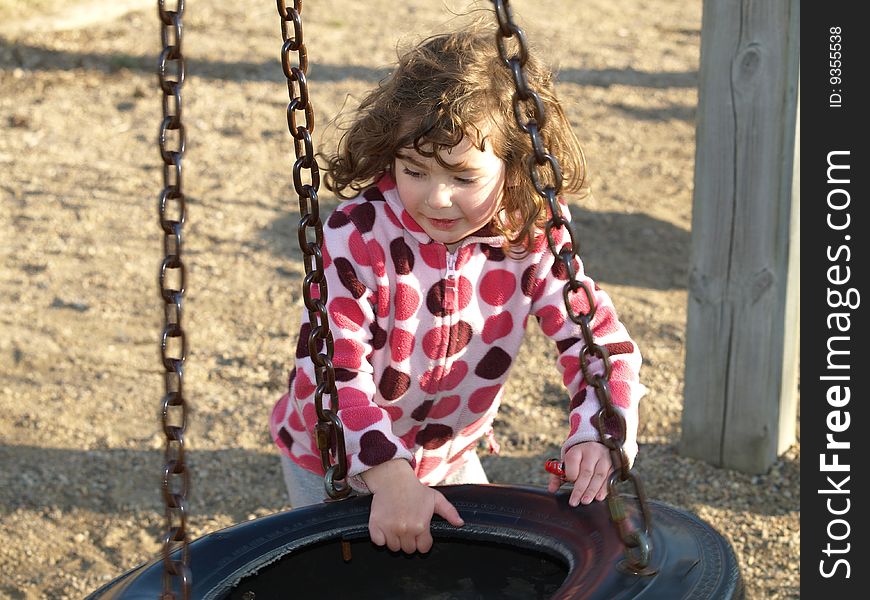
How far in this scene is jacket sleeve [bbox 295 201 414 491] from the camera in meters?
1.87

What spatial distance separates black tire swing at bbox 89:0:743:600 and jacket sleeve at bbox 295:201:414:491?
57 millimetres

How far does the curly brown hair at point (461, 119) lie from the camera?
6.07ft

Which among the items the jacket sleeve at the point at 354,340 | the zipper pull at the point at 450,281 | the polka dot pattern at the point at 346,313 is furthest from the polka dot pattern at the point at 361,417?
the zipper pull at the point at 450,281

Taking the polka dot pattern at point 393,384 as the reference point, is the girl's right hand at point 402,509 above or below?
below

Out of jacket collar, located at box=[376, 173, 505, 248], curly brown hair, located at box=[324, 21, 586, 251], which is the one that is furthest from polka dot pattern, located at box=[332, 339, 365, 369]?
curly brown hair, located at box=[324, 21, 586, 251]

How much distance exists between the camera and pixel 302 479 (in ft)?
7.30

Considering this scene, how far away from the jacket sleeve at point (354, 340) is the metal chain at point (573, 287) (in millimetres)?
429

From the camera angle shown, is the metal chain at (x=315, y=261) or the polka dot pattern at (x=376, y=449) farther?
the polka dot pattern at (x=376, y=449)

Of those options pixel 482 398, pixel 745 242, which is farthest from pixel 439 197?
pixel 745 242

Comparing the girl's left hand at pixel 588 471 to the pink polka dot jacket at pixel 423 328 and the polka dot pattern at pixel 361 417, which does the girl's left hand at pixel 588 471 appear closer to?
the pink polka dot jacket at pixel 423 328

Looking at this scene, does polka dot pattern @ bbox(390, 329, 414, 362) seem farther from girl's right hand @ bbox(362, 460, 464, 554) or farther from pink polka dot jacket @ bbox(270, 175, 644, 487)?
girl's right hand @ bbox(362, 460, 464, 554)
